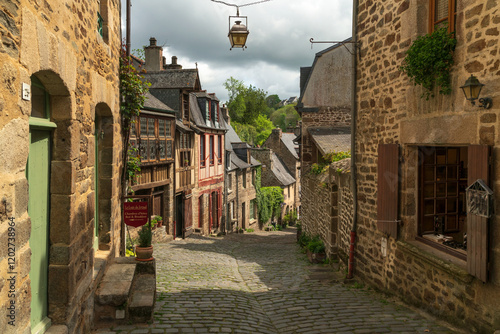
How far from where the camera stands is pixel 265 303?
23.9 feet

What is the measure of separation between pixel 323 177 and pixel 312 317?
20.3ft

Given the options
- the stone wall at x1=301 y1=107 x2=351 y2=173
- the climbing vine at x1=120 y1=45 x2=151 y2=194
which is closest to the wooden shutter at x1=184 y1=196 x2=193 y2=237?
the stone wall at x1=301 y1=107 x2=351 y2=173

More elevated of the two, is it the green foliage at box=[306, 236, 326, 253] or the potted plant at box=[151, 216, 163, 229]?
the potted plant at box=[151, 216, 163, 229]

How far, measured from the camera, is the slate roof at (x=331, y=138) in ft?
43.1

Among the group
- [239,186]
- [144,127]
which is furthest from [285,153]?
[144,127]

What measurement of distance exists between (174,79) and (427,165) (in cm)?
1366

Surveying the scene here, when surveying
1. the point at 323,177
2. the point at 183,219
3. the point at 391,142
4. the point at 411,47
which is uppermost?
the point at 411,47

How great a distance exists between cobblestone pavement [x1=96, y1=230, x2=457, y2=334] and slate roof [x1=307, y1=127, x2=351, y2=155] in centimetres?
366

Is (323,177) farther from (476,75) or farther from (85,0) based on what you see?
(85,0)

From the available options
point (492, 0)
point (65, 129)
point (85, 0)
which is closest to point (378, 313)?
point (492, 0)

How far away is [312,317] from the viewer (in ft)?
20.6

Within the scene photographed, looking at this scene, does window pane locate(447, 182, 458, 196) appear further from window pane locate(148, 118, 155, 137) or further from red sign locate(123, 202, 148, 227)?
window pane locate(148, 118, 155, 137)

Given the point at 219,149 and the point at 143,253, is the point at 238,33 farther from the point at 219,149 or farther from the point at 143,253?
the point at 219,149

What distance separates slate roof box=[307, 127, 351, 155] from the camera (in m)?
13.1
